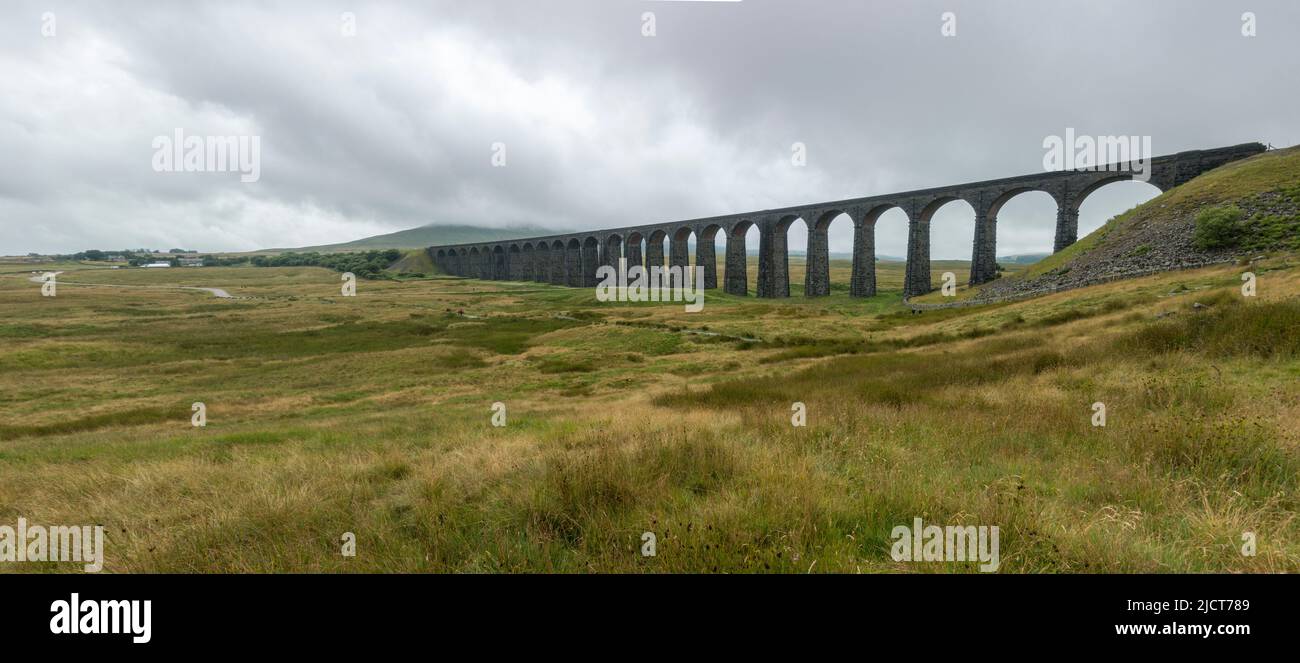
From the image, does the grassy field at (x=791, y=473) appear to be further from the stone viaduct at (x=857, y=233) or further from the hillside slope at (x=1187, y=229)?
the stone viaduct at (x=857, y=233)

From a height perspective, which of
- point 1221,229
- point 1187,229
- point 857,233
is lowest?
point 1221,229

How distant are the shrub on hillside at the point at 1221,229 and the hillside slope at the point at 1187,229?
116 mm

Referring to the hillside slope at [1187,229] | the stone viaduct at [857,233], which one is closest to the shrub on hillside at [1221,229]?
the hillside slope at [1187,229]

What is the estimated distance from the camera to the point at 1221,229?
26.4 m

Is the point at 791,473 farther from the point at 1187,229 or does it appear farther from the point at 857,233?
the point at 857,233

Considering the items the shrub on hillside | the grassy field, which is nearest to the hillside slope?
the shrub on hillside

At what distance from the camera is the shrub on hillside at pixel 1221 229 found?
26.3 meters

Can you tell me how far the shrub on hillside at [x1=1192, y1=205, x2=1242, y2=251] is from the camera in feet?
86.3

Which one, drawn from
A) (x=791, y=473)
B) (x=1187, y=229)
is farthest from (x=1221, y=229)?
(x=791, y=473)

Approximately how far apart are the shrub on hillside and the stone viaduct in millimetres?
14828

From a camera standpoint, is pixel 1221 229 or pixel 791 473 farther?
pixel 1221 229

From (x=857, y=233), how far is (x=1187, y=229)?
27.3 meters
